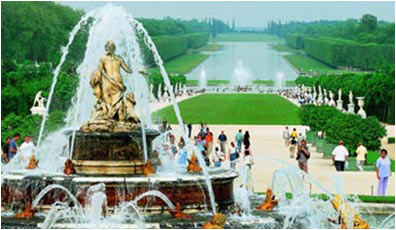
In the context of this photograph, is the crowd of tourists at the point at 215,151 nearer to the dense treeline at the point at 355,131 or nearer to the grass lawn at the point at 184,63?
the dense treeline at the point at 355,131

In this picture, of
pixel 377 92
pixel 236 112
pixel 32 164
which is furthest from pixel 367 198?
pixel 236 112

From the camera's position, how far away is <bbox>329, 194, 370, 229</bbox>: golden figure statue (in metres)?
13.1

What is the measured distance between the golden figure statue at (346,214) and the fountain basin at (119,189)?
1717 millimetres

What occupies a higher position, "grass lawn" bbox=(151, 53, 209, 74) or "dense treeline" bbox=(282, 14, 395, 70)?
"dense treeline" bbox=(282, 14, 395, 70)

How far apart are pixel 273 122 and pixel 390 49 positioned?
210 feet

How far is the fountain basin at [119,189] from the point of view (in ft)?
49.9

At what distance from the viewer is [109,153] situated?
16.0 metres

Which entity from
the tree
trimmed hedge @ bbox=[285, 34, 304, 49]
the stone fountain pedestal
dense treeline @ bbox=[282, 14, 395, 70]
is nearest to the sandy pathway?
the stone fountain pedestal

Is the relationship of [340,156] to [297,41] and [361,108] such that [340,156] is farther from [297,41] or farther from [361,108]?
[297,41]

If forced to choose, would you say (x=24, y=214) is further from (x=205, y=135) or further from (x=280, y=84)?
(x=280, y=84)

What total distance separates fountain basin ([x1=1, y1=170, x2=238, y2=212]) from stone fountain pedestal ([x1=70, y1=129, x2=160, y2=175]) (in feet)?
0.89

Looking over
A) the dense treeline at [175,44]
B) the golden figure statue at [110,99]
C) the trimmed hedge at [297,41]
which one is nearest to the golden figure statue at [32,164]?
the golden figure statue at [110,99]

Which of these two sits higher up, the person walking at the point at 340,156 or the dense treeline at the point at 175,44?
the person walking at the point at 340,156

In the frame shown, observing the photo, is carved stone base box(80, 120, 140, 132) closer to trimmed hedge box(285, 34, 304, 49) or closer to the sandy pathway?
the sandy pathway
